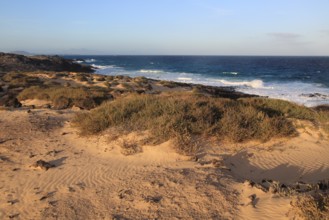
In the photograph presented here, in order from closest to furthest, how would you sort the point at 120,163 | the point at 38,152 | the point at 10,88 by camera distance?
the point at 120,163, the point at 38,152, the point at 10,88

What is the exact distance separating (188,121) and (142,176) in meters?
2.42

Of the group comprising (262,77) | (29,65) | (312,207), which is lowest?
(262,77)

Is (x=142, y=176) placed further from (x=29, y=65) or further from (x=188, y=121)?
(x=29, y=65)

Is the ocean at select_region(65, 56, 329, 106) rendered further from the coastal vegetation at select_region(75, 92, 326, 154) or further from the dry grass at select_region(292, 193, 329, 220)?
the dry grass at select_region(292, 193, 329, 220)

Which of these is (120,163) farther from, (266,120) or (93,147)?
(266,120)

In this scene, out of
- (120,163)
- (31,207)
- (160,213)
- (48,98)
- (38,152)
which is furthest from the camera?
(48,98)

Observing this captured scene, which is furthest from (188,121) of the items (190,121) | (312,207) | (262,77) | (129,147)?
(262,77)

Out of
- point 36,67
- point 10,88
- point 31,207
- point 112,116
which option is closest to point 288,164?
point 112,116

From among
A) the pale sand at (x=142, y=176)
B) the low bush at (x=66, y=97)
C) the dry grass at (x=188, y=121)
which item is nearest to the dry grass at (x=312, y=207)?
the pale sand at (x=142, y=176)

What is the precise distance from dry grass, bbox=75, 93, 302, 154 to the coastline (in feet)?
0.55

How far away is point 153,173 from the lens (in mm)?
6773

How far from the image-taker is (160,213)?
530 centimetres

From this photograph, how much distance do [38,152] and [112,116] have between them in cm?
223

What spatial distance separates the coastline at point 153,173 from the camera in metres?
5.46
